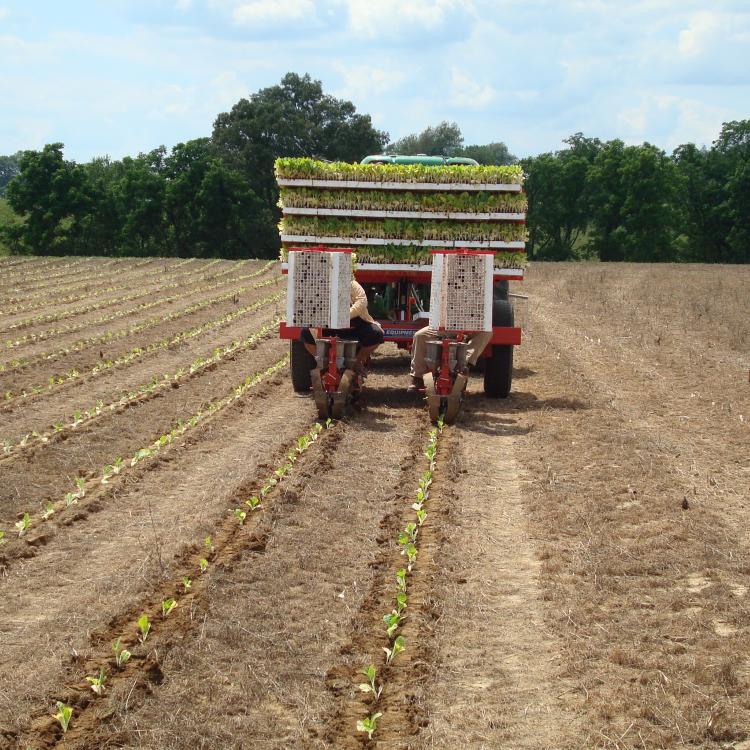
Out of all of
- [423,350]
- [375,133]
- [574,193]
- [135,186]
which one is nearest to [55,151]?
[135,186]

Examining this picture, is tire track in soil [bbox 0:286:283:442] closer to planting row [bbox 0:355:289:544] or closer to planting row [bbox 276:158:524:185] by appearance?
planting row [bbox 0:355:289:544]

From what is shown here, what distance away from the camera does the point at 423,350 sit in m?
12.0

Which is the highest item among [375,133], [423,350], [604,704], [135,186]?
[375,133]

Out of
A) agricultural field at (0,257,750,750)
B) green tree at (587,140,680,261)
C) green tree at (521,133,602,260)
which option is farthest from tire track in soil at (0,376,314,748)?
green tree at (521,133,602,260)

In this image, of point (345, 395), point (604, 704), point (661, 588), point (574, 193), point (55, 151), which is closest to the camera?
point (604, 704)

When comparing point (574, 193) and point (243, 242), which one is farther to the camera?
point (574, 193)

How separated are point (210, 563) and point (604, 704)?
276 cm

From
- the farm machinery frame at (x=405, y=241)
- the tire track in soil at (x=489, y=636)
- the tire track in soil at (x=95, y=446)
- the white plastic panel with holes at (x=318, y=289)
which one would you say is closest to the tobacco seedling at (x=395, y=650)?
the tire track in soil at (x=489, y=636)

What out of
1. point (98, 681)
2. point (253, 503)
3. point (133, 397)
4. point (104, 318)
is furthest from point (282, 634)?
point (104, 318)

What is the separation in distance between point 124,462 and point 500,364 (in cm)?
501

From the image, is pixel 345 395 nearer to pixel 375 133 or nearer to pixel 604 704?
pixel 604 704

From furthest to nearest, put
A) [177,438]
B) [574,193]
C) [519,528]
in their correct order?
[574,193]
[177,438]
[519,528]

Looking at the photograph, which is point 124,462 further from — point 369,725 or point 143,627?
point 369,725

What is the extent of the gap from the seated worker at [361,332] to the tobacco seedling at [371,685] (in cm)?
686
